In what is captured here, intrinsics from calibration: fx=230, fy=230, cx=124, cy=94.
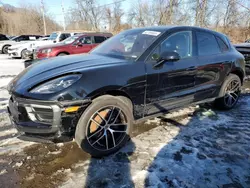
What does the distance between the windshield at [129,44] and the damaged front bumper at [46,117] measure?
1128 mm

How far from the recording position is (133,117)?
319 centimetres

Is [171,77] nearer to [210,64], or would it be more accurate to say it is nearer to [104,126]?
[210,64]

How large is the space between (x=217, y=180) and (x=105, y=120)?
1452mm

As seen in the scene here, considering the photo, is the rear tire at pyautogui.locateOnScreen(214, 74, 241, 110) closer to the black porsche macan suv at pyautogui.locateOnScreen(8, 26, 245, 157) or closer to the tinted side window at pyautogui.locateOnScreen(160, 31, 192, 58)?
the black porsche macan suv at pyautogui.locateOnScreen(8, 26, 245, 157)

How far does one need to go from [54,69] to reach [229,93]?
11.3ft

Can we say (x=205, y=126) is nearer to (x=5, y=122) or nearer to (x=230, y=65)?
(x=230, y=65)

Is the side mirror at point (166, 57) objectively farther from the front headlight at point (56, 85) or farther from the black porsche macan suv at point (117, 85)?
the front headlight at point (56, 85)

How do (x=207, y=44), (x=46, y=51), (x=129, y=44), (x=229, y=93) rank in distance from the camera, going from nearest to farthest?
(x=129, y=44)
(x=207, y=44)
(x=229, y=93)
(x=46, y=51)

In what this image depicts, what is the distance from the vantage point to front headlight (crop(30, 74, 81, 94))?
2573mm

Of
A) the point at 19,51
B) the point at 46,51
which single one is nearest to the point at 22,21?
the point at 19,51

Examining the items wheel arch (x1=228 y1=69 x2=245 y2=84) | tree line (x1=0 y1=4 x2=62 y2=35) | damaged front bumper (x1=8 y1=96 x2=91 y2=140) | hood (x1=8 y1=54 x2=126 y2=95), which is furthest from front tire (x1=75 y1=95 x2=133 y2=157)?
tree line (x1=0 y1=4 x2=62 y2=35)

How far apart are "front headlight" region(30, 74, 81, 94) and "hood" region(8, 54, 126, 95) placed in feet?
A: 0.26

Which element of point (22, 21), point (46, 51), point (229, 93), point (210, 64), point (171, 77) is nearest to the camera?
point (171, 77)

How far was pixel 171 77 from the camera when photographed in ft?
11.2
